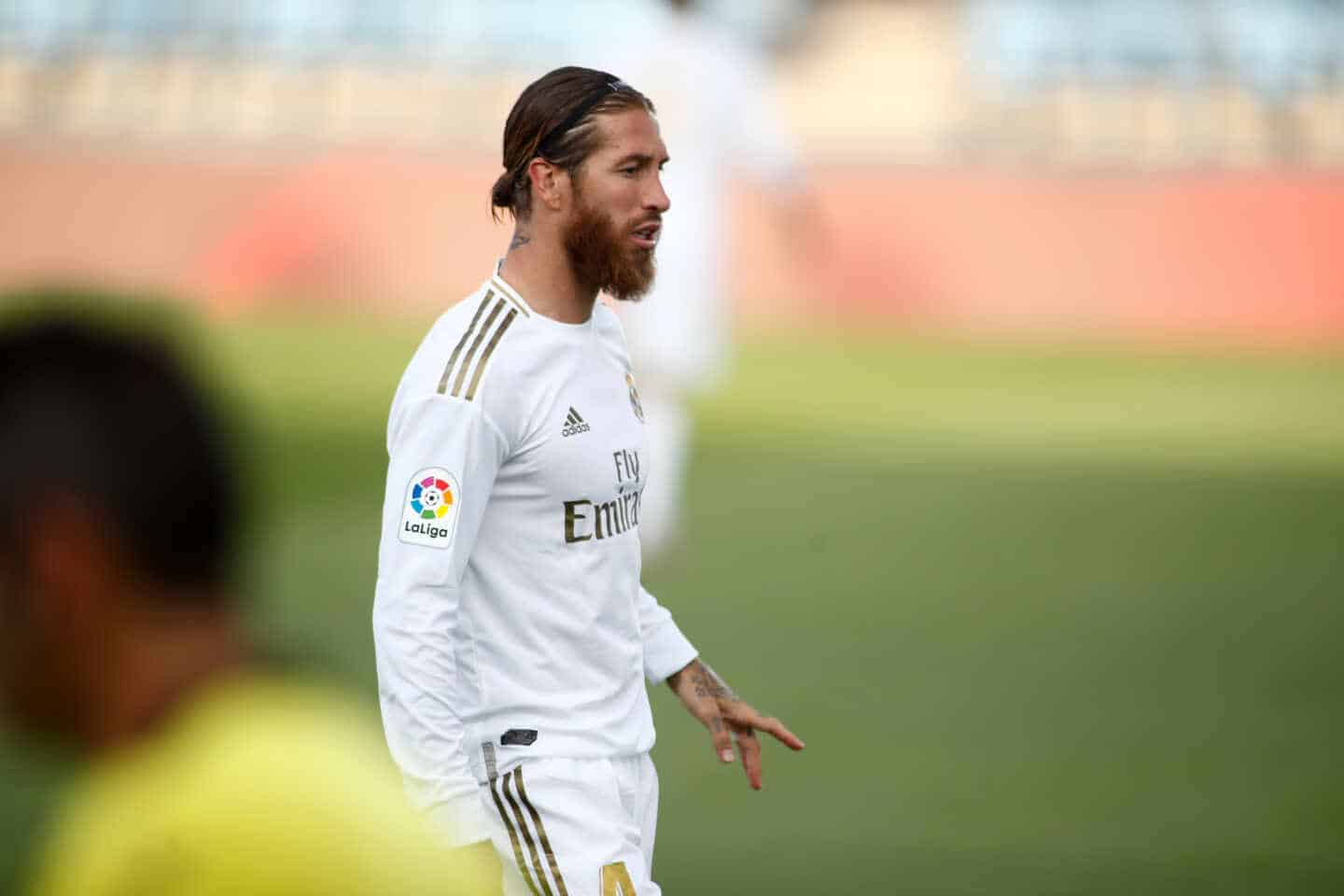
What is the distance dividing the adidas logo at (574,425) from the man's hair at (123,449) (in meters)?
1.70

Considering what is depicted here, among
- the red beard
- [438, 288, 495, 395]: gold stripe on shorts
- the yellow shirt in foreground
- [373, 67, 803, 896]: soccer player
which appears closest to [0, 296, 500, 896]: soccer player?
the yellow shirt in foreground

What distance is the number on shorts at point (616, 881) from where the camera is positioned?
3.61 meters

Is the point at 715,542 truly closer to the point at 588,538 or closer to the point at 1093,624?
the point at 1093,624

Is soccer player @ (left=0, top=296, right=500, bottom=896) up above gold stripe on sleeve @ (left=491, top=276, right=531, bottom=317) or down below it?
below

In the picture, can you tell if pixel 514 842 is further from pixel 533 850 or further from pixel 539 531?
pixel 539 531

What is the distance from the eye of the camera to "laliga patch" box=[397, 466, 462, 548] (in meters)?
3.45

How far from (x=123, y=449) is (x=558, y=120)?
6.46 feet

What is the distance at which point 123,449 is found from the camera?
1.92 meters

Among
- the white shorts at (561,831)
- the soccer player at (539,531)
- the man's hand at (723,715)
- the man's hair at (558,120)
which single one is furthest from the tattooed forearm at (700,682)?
the man's hair at (558,120)

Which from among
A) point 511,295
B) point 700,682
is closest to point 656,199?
point 511,295

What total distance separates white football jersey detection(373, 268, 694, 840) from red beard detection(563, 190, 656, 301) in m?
0.11

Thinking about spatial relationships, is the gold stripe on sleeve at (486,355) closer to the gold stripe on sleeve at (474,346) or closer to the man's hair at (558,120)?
the gold stripe on sleeve at (474,346)

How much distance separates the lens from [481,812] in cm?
337

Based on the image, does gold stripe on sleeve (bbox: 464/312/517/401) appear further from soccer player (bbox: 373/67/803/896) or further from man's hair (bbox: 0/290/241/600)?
man's hair (bbox: 0/290/241/600)
